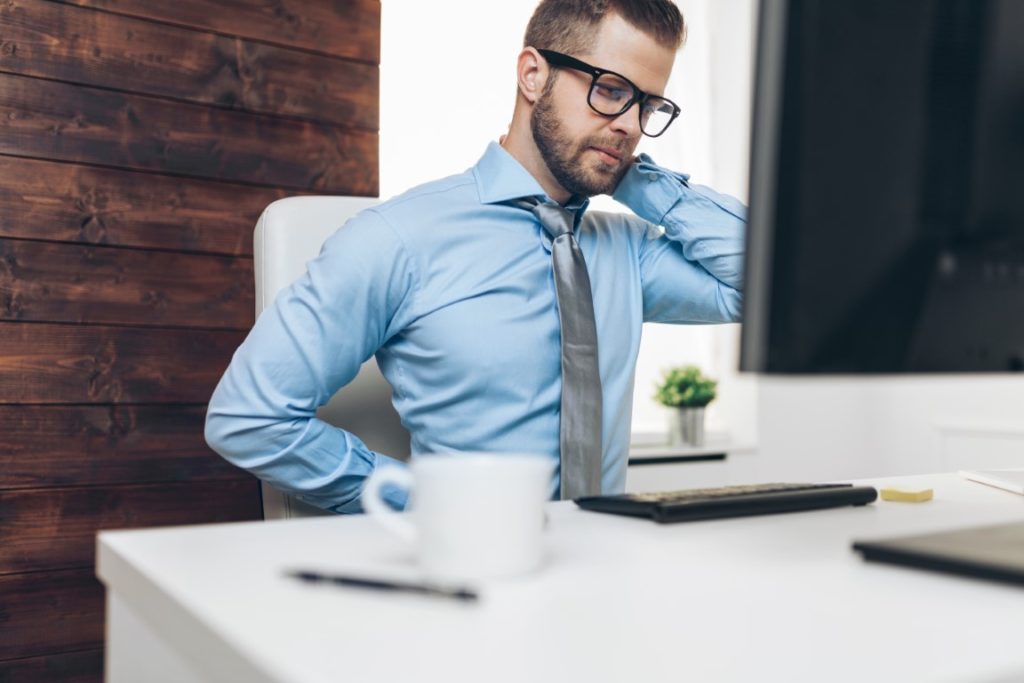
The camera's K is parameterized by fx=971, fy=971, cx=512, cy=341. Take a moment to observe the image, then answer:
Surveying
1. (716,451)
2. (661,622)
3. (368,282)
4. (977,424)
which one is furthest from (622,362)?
(977,424)

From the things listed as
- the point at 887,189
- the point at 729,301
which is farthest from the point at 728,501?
the point at 729,301

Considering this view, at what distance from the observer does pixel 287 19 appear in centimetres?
214

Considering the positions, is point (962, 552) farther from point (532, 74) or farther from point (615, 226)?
point (532, 74)

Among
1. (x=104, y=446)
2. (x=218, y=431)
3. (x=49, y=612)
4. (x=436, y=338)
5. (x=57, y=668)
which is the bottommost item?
(x=57, y=668)

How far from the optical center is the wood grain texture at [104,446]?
1.82 meters

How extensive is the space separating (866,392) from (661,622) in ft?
10.6

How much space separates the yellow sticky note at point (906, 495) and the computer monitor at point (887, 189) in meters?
0.34

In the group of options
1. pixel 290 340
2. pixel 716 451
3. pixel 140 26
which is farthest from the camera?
pixel 716 451

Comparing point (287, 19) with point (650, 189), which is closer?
point (650, 189)

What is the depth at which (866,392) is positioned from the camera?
3.50 metres

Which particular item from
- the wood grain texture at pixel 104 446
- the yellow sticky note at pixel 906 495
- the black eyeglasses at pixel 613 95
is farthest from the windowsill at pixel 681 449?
the yellow sticky note at pixel 906 495

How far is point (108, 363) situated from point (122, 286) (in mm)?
155

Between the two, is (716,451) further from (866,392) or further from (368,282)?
(368,282)

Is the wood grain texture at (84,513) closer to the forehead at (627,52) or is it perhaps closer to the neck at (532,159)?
the neck at (532,159)
